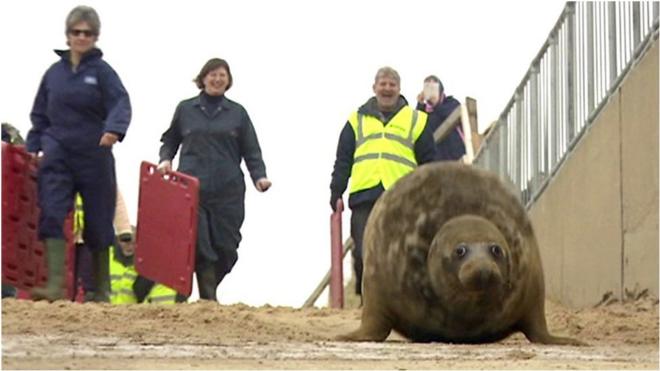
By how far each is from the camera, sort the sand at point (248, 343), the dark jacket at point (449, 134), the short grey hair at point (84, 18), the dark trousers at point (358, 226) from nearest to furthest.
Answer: the sand at point (248, 343), the short grey hair at point (84, 18), the dark trousers at point (358, 226), the dark jacket at point (449, 134)

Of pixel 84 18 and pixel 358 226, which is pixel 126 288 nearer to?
pixel 358 226

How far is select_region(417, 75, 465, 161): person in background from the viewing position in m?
20.3

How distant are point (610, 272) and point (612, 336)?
11.7 ft

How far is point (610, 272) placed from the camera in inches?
600

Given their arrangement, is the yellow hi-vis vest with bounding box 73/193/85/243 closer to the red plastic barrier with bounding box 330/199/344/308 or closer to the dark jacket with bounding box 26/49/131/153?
the dark jacket with bounding box 26/49/131/153

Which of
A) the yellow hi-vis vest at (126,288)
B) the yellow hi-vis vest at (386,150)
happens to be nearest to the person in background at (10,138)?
the yellow hi-vis vest at (126,288)

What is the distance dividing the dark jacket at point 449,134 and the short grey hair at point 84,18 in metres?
6.98

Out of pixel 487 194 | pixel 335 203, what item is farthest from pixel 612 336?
pixel 335 203

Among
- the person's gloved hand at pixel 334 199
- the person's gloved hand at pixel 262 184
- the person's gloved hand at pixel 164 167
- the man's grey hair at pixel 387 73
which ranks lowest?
the person's gloved hand at pixel 334 199

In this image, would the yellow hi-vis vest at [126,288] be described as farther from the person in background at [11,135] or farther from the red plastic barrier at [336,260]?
the person in background at [11,135]

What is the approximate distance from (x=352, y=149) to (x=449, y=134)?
19.0ft

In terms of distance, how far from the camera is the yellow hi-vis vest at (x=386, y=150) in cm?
1511

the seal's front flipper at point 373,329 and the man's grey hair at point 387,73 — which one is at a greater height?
the man's grey hair at point 387,73

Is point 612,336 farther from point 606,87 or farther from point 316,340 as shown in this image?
point 606,87
